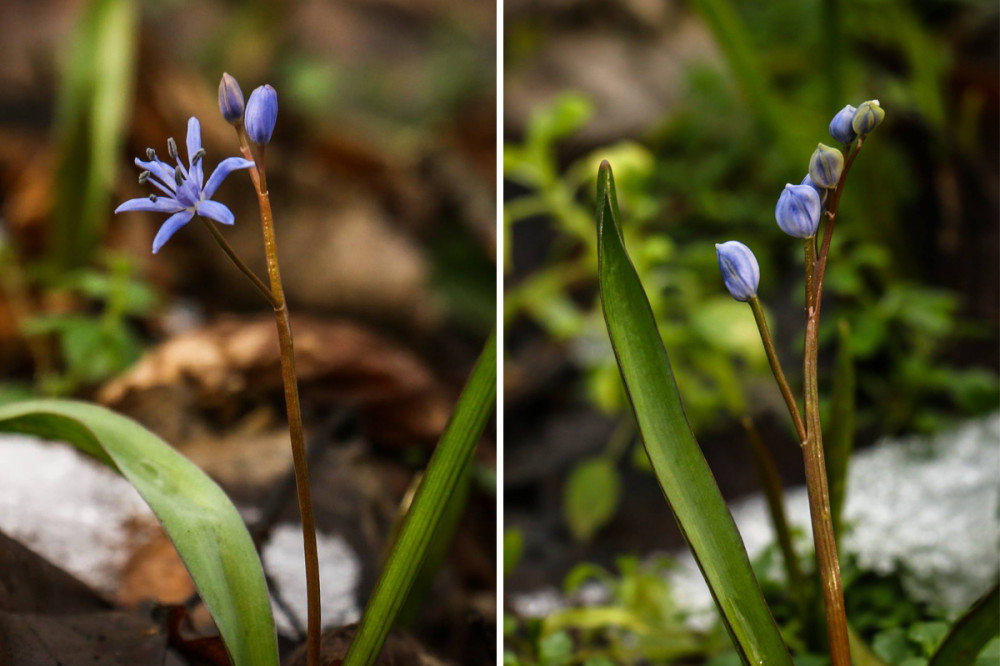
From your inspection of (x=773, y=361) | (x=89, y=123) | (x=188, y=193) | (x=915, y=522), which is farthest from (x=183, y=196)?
(x=89, y=123)

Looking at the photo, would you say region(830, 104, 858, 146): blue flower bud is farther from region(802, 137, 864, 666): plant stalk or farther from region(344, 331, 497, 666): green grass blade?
region(344, 331, 497, 666): green grass blade

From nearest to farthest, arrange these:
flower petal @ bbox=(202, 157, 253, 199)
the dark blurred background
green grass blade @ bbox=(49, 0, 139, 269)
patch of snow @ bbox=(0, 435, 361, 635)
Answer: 1. flower petal @ bbox=(202, 157, 253, 199)
2. patch of snow @ bbox=(0, 435, 361, 635)
3. the dark blurred background
4. green grass blade @ bbox=(49, 0, 139, 269)

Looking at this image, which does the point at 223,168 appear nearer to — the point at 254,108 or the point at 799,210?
the point at 254,108

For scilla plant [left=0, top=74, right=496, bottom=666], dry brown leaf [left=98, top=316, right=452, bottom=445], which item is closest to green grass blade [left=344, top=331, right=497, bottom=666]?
scilla plant [left=0, top=74, right=496, bottom=666]

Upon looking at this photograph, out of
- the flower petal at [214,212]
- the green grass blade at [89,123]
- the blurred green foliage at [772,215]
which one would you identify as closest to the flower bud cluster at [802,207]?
the flower petal at [214,212]

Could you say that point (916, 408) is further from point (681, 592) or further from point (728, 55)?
point (728, 55)

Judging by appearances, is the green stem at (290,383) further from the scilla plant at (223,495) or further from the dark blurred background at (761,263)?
the dark blurred background at (761,263)

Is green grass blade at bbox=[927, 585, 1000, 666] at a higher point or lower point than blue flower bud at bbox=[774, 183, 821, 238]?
lower
